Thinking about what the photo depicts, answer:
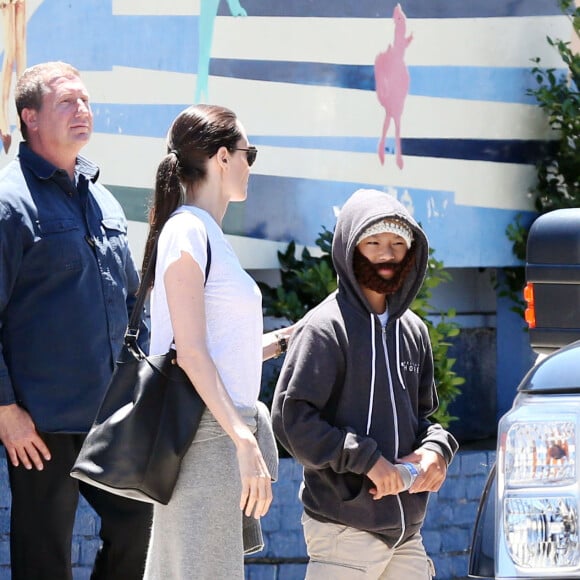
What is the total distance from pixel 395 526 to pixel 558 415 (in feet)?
3.78

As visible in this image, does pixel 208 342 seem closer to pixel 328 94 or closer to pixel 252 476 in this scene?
pixel 252 476

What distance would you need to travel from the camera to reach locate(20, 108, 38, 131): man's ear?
4.81m

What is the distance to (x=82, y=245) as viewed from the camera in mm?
4742

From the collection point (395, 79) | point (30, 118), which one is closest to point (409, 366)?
point (30, 118)

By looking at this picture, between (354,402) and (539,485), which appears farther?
(354,402)

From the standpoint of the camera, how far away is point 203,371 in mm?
3791

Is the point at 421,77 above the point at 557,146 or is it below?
above

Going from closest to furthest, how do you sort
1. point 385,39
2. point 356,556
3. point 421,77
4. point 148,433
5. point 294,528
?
point 148,433, point 356,556, point 294,528, point 385,39, point 421,77

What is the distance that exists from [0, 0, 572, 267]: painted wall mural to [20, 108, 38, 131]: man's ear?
1753 millimetres

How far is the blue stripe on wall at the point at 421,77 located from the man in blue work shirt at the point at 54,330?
2.31 m

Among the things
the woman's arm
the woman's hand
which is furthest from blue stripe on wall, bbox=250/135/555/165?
the woman's hand

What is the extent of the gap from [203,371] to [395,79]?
4.09m

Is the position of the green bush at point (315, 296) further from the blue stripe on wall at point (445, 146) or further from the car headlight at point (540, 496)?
the car headlight at point (540, 496)

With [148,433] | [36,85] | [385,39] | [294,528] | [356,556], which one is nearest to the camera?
[148,433]
